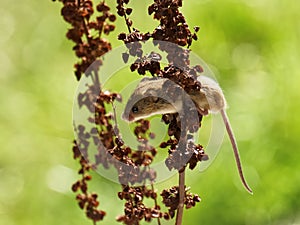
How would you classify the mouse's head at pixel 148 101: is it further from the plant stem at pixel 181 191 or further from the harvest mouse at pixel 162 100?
the plant stem at pixel 181 191

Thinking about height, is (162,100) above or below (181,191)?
above

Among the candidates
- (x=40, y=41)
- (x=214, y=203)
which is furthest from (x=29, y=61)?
(x=214, y=203)

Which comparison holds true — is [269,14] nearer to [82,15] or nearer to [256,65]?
[256,65]

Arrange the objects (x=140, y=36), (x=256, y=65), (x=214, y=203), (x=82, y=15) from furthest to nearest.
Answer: (x=256, y=65)
(x=214, y=203)
(x=82, y=15)
(x=140, y=36)

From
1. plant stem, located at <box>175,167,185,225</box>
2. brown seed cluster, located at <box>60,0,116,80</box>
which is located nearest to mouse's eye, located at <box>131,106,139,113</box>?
plant stem, located at <box>175,167,185,225</box>

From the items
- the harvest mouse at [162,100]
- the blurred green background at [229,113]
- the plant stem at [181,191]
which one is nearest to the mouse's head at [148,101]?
the harvest mouse at [162,100]

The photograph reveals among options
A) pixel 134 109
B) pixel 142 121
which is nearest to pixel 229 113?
pixel 142 121

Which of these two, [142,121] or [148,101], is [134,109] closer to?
[148,101]
